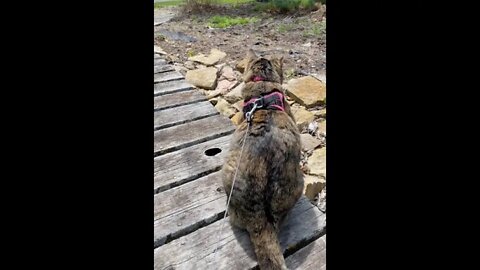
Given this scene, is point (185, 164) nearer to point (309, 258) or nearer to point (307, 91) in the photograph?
point (309, 258)

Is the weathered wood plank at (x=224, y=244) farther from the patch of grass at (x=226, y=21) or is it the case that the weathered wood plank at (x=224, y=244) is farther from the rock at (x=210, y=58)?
the patch of grass at (x=226, y=21)

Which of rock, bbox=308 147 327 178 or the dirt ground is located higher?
the dirt ground

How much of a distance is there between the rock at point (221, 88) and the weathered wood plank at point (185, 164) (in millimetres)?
1581

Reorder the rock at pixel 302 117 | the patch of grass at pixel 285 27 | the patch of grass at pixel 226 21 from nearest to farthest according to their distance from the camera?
the rock at pixel 302 117 < the patch of grass at pixel 285 27 < the patch of grass at pixel 226 21

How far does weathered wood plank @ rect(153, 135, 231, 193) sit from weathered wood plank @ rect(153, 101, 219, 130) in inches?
16.1

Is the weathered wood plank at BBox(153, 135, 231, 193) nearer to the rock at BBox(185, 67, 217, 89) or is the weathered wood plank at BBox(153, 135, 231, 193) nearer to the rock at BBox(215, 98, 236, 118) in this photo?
the rock at BBox(215, 98, 236, 118)

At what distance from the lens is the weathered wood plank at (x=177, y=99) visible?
3.20 m

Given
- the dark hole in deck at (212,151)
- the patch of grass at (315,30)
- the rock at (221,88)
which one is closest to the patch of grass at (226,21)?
the patch of grass at (315,30)

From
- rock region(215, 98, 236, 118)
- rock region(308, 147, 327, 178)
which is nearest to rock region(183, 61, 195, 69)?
rock region(215, 98, 236, 118)

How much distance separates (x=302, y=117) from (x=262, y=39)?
3.68m

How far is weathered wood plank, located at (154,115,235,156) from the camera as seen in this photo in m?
2.61
